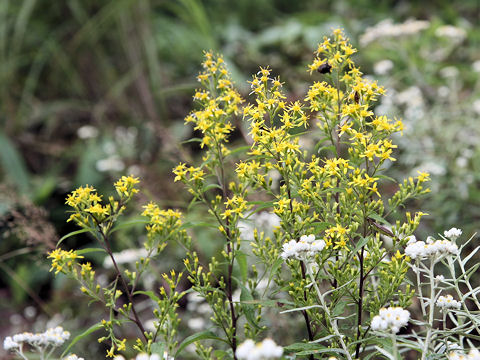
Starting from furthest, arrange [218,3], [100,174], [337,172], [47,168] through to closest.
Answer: [218,3] < [47,168] < [100,174] < [337,172]

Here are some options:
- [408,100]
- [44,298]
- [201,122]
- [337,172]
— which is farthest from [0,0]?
[337,172]

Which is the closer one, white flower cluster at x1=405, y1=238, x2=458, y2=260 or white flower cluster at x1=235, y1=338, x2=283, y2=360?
white flower cluster at x1=235, y1=338, x2=283, y2=360

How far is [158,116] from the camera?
13.6ft

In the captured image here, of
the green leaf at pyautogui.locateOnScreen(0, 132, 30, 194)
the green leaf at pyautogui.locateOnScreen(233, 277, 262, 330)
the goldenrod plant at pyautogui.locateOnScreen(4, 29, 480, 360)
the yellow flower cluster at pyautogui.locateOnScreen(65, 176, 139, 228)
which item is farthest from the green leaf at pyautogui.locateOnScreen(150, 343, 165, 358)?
the green leaf at pyautogui.locateOnScreen(0, 132, 30, 194)

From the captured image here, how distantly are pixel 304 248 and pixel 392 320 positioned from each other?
0.21m

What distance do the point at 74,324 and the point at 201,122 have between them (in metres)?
2.15

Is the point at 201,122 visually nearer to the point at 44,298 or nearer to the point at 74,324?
the point at 74,324

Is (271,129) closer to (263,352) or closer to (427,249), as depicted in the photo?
(427,249)

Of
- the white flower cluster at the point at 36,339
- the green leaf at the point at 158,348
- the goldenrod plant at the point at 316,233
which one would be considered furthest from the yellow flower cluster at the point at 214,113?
the white flower cluster at the point at 36,339

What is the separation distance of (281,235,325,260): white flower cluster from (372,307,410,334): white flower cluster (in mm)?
182

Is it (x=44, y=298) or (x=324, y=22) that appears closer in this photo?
(x=44, y=298)

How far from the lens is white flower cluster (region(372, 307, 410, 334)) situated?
34.6 inches

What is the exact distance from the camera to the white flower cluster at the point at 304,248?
1.00m

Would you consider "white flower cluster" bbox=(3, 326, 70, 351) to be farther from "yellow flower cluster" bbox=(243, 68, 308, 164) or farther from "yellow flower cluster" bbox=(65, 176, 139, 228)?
"yellow flower cluster" bbox=(243, 68, 308, 164)
